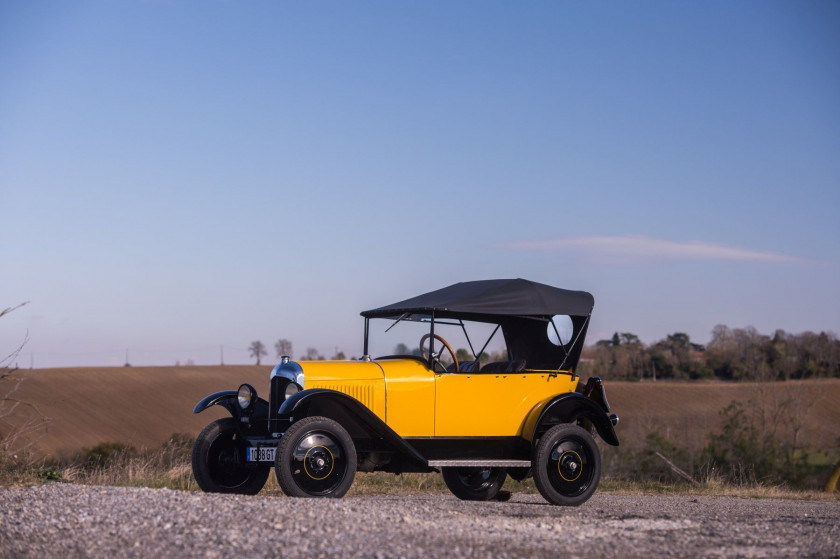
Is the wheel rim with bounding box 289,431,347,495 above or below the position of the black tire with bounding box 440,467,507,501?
above

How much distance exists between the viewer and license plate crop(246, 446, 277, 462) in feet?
32.4

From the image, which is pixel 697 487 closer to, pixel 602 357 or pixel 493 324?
pixel 493 324

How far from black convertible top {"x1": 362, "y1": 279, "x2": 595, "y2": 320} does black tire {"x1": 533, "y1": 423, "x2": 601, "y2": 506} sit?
157 centimetres

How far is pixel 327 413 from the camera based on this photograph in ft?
33.9

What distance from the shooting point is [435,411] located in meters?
10.8

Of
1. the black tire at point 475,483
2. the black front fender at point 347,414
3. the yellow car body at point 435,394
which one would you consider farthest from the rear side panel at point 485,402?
the black tire at point 475,483

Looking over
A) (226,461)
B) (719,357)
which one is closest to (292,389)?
(226,461)

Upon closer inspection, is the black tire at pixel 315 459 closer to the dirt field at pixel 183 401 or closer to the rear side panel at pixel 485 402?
the rear side panel at pixel 485 402

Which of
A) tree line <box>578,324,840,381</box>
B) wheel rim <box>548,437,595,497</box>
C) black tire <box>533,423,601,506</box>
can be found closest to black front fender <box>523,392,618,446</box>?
black tire <box>533,423,601,506</box>

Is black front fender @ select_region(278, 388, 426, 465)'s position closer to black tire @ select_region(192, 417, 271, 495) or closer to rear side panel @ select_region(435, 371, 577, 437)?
rear side panel @ select_region(435, 371, 577, 437)

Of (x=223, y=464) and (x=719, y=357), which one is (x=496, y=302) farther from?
(x=719, y=357)

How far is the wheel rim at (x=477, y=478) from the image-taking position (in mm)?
12477

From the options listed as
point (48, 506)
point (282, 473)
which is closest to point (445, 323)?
point (282, 473)

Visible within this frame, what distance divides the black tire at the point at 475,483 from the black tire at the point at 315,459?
10.1 ft
